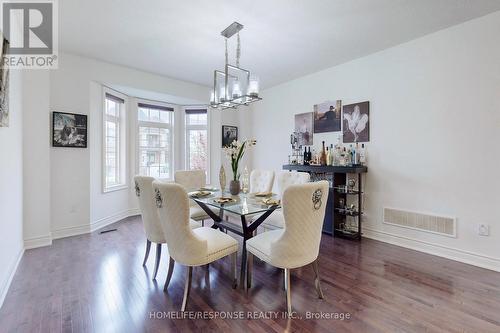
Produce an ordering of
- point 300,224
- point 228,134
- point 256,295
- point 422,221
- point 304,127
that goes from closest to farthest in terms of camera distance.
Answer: point 300,224, point 256,295, point 422,221, point 304,127, point 228,134

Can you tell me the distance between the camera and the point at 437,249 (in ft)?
9.41

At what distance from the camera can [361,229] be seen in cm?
355

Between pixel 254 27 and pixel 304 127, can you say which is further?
pixel 304 127

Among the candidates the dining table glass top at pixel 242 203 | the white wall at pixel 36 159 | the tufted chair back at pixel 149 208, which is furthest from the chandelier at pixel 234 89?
the white wall at pixel 36 159

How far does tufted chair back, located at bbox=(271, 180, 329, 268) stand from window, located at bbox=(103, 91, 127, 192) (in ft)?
12.0

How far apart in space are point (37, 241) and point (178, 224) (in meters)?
2.70

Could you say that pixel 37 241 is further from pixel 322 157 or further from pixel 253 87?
pixel 322 157

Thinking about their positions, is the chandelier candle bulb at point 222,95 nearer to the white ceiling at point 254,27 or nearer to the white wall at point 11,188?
the white ceiling at point 254,27

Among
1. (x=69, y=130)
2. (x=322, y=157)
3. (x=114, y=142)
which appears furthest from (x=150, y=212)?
(x=114, y=142)

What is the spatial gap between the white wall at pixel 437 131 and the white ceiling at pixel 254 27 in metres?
0.28

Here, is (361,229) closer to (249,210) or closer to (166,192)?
(249,210)

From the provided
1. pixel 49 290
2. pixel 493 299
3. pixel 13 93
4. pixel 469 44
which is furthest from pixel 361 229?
pixel 13 93

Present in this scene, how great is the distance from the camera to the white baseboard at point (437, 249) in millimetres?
2518

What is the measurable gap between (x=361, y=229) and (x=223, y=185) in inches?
89.2
